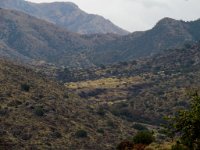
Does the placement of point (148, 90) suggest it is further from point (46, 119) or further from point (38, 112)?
point (38, 112)

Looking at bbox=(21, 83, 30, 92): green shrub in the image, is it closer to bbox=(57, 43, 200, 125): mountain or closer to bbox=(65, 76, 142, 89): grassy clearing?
bbox=(57, 43, 200, 125): mountain

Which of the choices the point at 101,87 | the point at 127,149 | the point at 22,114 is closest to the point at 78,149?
the point at 22,114

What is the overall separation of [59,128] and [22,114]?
7.39m

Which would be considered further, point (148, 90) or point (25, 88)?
point (148, 90)

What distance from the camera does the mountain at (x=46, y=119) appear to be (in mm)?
75625

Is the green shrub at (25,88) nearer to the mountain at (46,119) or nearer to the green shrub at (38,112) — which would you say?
the mountain at (46,119)

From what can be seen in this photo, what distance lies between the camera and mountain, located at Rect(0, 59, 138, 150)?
Result: 2977 inches

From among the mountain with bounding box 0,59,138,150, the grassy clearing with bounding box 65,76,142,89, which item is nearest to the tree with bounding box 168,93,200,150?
the mountain with bounding box 0,59,138,150

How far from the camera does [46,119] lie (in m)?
86.8

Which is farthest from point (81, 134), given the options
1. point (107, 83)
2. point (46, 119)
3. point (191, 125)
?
point (107, 83)

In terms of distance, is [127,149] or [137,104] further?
[137,104]

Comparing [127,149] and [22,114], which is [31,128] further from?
[127,149]

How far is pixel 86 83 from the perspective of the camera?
619 feet

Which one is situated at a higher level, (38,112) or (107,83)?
(38,112)
